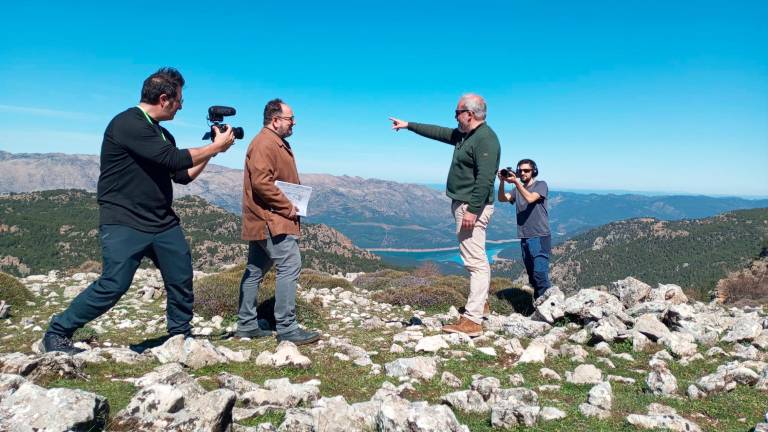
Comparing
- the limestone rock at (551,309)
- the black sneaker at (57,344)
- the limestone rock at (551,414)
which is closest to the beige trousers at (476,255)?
the limestone rock at (551,309)

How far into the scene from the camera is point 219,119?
5684 millimetres

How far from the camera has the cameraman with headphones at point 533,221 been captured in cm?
927

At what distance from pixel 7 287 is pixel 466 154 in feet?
32.5

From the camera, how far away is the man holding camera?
190 inches

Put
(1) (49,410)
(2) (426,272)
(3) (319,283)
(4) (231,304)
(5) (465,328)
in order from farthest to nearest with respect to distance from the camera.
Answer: (2) (426,272)
(3) (319,283)
(4) (231,304)
(5) (465,328)
(1) (49,410)

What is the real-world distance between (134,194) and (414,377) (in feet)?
11.7

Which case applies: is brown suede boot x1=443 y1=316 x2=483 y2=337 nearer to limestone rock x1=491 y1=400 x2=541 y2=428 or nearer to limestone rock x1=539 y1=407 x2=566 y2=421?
limestone rock x1=539 y1=407 x2=566 y2=421

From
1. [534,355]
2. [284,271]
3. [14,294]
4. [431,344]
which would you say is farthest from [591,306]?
[14,294]

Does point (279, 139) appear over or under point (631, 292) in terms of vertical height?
over

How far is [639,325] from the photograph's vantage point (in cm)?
658

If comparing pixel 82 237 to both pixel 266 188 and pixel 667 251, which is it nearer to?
pixel 266 188

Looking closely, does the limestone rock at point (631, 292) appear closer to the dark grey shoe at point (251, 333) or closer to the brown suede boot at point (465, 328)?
the brown suede boot at point (465, 328)

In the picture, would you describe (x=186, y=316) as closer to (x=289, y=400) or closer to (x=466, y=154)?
(x=289, y=400)

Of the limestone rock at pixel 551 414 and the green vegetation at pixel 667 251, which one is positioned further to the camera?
the green vegetation at pixel 667 251
